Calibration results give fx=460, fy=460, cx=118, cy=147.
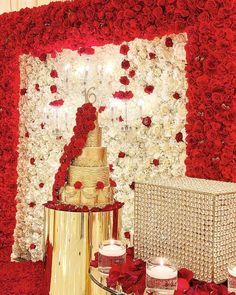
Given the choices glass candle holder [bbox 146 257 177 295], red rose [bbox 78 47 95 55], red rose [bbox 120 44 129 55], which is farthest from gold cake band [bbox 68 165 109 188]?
red rose [bbox 78 47 95 55]

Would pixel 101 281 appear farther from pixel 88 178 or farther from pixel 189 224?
pixel 88 178

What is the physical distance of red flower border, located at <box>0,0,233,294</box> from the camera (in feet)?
10.00

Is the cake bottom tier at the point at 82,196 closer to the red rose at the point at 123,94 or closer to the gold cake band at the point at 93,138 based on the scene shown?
the gold cake band at the point at 93,138

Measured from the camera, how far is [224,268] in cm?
164

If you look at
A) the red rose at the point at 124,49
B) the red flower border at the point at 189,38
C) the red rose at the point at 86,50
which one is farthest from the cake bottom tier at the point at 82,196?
the red rose at the point at 86,50

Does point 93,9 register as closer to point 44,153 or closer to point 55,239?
point 44,153

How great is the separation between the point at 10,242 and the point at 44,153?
3.40ft

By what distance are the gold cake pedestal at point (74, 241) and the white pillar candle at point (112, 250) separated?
0.76 meters

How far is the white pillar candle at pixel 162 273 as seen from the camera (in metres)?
1.53

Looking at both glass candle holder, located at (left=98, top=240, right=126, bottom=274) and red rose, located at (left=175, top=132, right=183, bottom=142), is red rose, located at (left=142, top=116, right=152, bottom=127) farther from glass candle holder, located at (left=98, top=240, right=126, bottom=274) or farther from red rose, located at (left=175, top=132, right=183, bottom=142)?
glass candle holder, located at (left=98, top=240, right=126, bottom=274)

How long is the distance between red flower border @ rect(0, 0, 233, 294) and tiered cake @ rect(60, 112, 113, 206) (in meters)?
0.74

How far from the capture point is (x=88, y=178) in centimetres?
280

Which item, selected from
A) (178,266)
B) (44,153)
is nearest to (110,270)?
(178,266)

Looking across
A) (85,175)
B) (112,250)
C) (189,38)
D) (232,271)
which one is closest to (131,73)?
(189,38)
